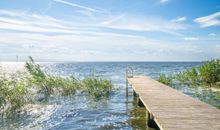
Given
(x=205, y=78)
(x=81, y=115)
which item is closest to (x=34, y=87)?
(x=81, y=115)

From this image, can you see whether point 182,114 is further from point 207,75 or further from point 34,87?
point 207,75

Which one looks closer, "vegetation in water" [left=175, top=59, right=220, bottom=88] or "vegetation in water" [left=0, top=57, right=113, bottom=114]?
"vegetation in water" [left=0, top=57, right=113, bottom=114]

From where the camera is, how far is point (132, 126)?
45.6 ft

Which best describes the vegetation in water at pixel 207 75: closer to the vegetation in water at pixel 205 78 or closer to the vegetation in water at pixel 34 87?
the vegetation in water at pixel 205 78

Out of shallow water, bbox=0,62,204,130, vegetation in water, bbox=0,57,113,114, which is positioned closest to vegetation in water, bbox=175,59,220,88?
vegetation in water, bbox=0,57,113,114

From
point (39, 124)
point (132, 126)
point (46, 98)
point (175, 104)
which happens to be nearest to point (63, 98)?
point (46, 98)

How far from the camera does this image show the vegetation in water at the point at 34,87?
1664cm

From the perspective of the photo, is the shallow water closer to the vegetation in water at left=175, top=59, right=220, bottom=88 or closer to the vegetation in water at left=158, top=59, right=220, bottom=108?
the vegetation in water at left=158, top=59, right=220, bottom=108

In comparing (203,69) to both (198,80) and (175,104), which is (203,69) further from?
(175,104)

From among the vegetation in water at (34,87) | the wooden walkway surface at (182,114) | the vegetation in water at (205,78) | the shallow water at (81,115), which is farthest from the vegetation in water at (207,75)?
the wooden walkway surface at (182,114)

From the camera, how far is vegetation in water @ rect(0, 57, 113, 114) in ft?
54.6

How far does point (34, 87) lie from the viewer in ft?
74.9

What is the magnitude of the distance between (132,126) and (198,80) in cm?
1800

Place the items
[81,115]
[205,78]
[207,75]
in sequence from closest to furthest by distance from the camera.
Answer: [81,115] < [207,75] < [205,78]
